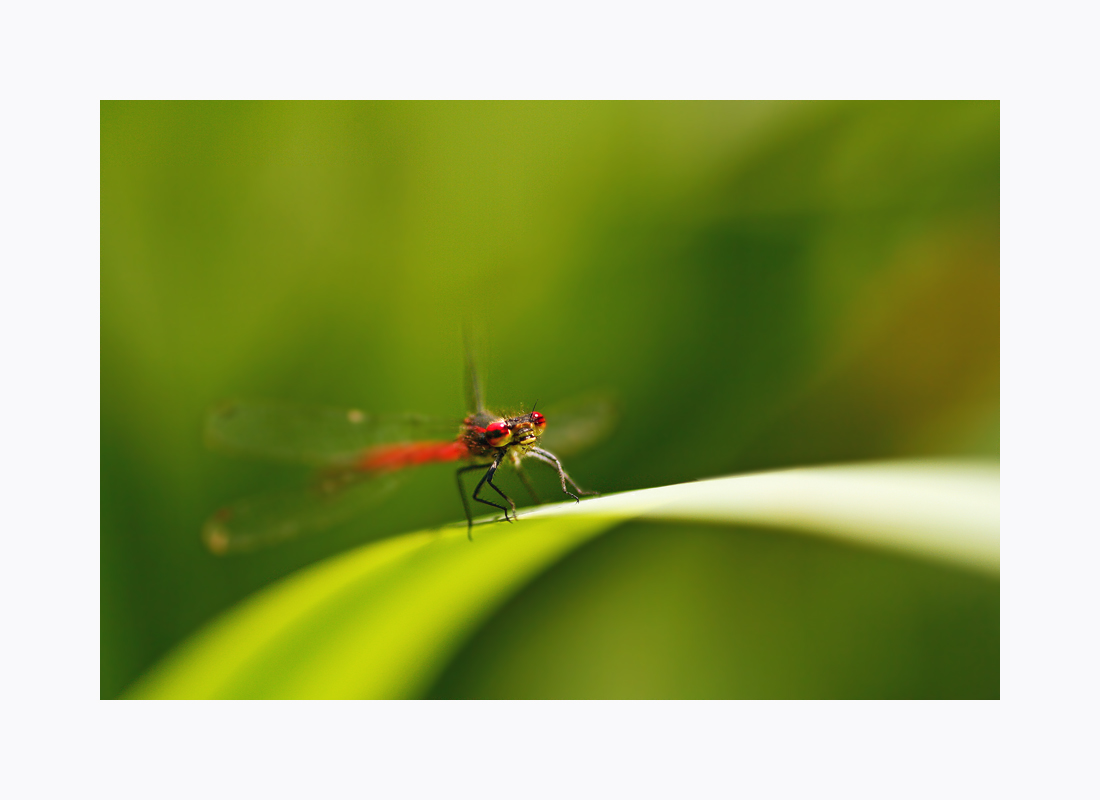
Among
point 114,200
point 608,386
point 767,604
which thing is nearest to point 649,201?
point 608,386

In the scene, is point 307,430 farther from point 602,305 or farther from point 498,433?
point 602,305

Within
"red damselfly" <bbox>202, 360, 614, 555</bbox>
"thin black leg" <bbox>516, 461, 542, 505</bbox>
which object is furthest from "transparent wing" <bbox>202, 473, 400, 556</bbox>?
"thin black leg" <bbox>516, 461, 542, 505</bbox>

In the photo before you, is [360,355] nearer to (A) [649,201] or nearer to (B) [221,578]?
(B) [221,578]

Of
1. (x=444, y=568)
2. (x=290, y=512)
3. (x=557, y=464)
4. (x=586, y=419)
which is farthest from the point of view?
(x=586, y=419)

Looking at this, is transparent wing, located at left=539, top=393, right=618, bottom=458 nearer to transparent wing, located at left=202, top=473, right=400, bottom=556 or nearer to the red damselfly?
the red damselfly

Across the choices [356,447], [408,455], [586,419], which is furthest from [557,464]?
[356,447]

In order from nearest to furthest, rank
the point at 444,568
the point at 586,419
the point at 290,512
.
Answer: the point at 444,568
the point at 290,512
the point at 586,419

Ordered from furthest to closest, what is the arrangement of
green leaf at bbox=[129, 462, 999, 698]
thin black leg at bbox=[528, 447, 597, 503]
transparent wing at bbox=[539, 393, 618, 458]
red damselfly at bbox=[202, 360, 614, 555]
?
transparent wing at bbox=[539, 393, 618, 458] → red damselfly at bbox=[202, 360, 614, 555] → thin black leg at bbox=[528, 447, 597, 503] → green leaf at bbox=[129, 462, 999, 698]
